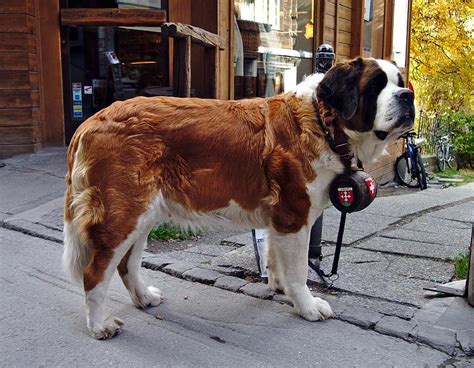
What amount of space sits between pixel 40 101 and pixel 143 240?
17.5ft

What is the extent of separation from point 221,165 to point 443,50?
16.4 metres

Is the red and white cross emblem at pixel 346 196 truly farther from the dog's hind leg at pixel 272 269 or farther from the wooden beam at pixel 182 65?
the wooden beam at pixel 182 65

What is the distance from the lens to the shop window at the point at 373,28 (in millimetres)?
10414

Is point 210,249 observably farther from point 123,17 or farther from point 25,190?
point 123,17

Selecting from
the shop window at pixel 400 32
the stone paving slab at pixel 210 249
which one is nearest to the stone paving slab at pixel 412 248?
the stone paving slab at pixel 210 249

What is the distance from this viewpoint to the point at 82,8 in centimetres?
817

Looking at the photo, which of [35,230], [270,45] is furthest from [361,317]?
[270,45]

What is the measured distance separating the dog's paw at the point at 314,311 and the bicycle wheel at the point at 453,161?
46.5 feet

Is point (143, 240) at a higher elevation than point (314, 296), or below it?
higher

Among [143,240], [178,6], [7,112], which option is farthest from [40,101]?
[143,240]

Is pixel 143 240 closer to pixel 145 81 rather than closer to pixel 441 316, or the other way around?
pixel 441 316

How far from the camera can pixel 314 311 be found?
11.3 ft

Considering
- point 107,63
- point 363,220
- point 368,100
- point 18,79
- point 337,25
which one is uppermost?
point 337,25

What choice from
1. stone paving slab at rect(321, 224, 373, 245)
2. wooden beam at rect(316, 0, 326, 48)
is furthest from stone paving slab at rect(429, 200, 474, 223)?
wooden beam at rect(316, 0, 326, 48)
